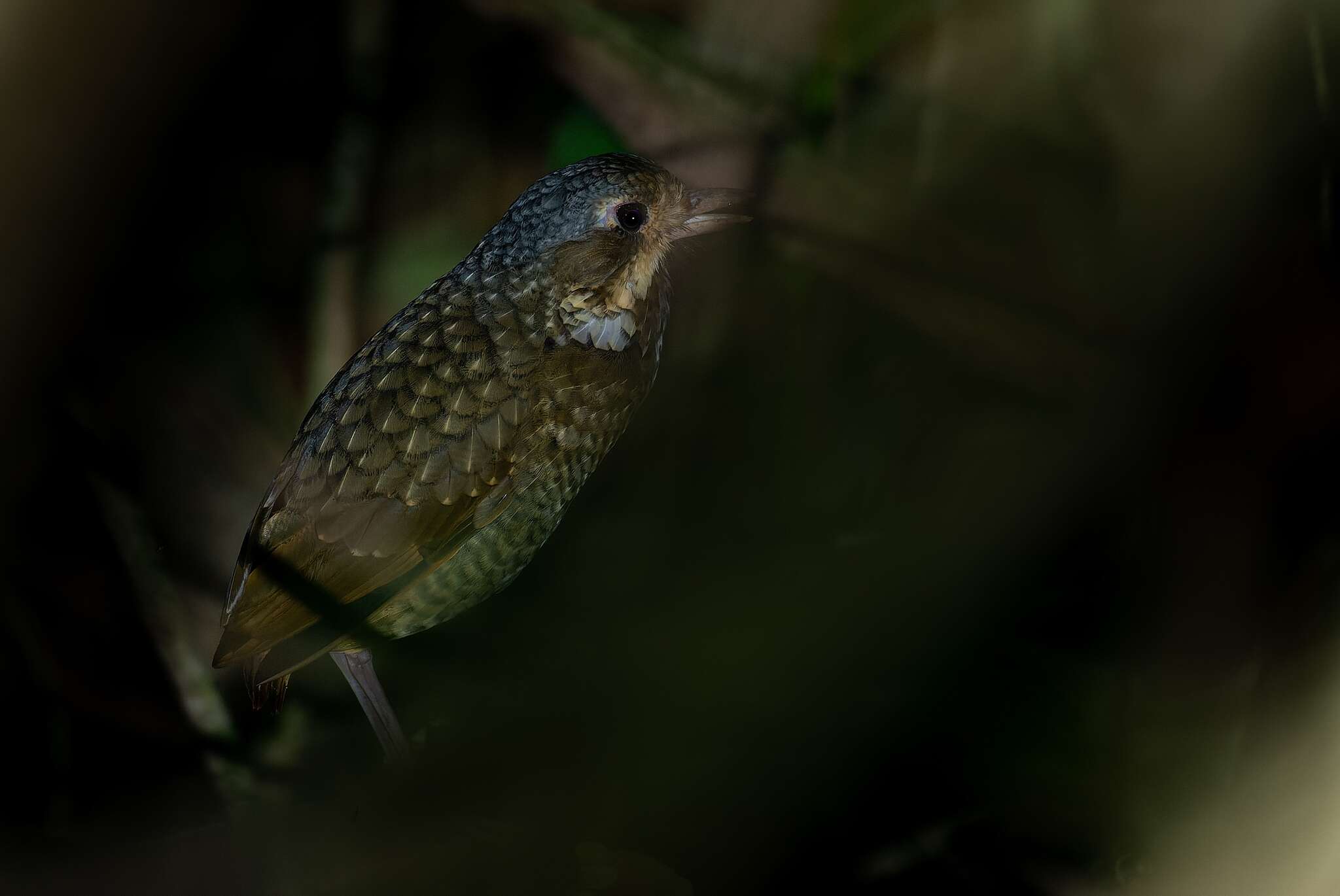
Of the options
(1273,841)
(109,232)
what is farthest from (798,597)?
(109,232)

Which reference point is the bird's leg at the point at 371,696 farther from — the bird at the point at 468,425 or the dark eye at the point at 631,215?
the dark eye at the point at 631,215

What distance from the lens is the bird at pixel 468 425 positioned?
432 millimetres

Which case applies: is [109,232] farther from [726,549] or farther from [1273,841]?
[1273,841]

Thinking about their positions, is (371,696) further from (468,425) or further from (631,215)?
(631,215)

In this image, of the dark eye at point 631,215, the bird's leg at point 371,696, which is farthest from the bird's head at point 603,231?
the bird's leg at point 371,696

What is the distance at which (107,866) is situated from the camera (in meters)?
Result: 0.39

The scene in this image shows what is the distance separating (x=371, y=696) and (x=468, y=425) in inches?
5.5

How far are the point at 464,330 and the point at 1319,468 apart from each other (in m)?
0.47

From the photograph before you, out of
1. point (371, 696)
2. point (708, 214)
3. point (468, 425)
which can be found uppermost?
point (708, 214)

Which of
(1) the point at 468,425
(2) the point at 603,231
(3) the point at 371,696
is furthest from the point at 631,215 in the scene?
(3) the point at 371,696

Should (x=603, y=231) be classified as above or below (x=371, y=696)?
above

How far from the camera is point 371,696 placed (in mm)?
449

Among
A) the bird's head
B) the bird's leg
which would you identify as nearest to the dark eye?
the bird's head

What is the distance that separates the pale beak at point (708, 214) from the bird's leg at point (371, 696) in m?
0.27
